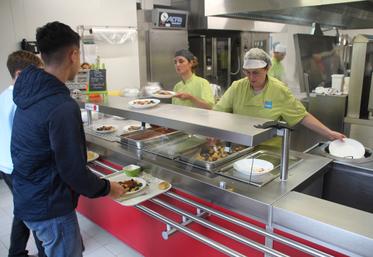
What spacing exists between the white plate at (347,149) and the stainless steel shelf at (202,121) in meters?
0.68

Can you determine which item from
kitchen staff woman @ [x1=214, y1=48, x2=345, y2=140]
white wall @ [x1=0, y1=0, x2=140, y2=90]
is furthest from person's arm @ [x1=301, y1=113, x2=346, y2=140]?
white wall @ [x1=0, y1=0, x2=140, y2=90]

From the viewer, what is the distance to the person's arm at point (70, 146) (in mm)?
1183

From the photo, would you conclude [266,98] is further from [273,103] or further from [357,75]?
[357,75]

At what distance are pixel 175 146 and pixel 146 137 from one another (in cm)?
27

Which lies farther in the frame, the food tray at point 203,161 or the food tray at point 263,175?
the food tray at point 203,161

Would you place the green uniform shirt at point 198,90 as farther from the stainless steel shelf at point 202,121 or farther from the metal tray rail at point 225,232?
the metal tray rail at point 225,232

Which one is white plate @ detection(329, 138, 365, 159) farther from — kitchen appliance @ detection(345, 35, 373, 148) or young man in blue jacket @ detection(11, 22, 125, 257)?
young man in blue jacket @ detection(11, 22, 125, 257)

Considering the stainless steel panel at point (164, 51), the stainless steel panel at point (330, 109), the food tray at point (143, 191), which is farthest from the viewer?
the stainless steel panel at point (164, 51)

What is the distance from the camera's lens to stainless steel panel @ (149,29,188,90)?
207 inches

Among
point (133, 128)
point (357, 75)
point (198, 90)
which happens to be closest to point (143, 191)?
point (133, 128)

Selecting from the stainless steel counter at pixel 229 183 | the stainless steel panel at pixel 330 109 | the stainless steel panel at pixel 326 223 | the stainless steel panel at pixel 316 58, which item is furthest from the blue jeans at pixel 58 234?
the stainless steel panel at pixel 316 58

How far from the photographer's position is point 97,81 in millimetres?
2320

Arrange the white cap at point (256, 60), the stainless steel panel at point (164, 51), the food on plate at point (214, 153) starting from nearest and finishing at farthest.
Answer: the food on plate at point (214, 153) < the white cap at point (256, 60) < the stainless steel panel at point (164, 51)

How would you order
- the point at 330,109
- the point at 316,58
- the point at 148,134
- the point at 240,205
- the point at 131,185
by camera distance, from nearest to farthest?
the point at 240,205 → the point at 131,185 → the point at 148,134 → the point at 330,109 → the point at 316,58
